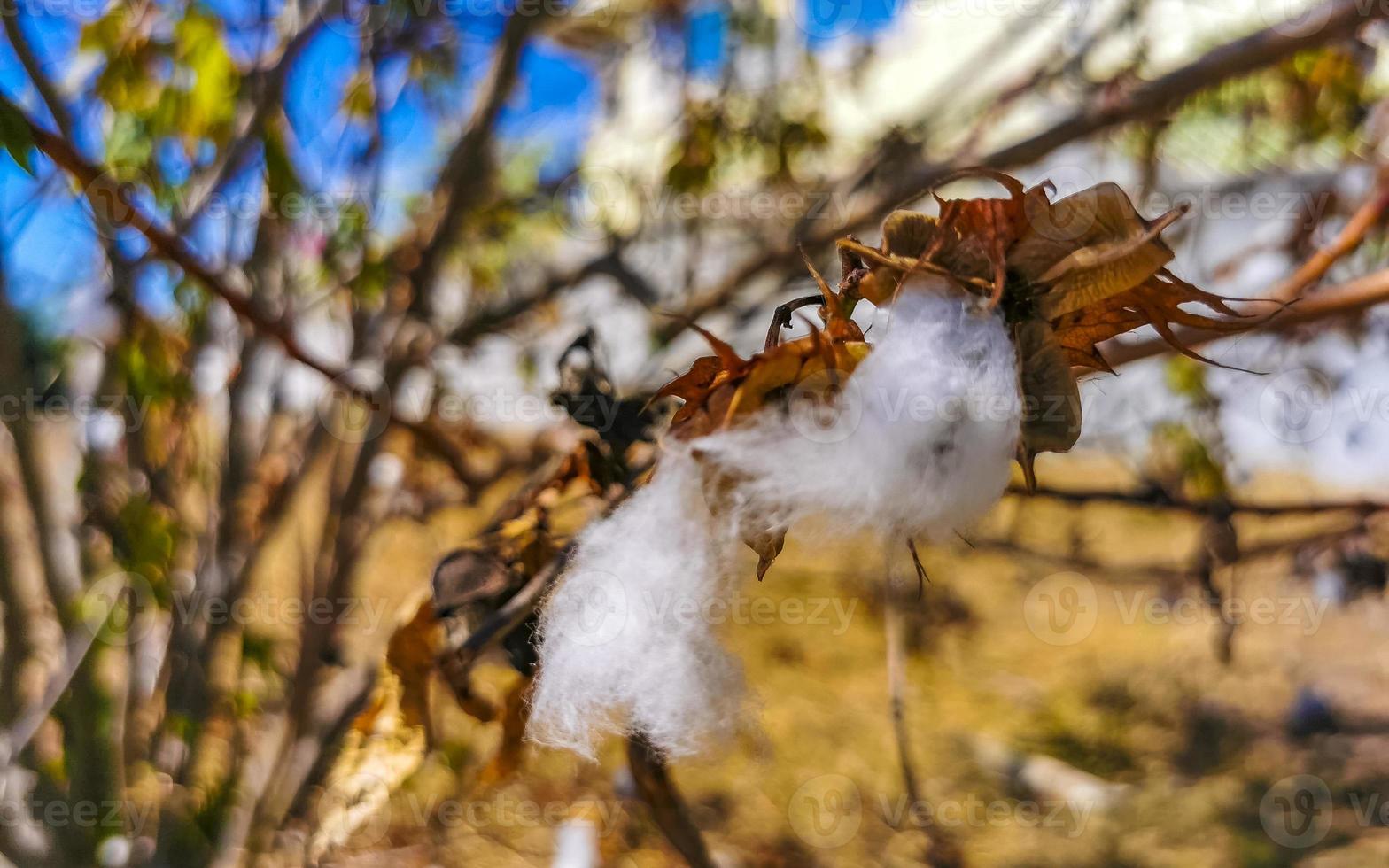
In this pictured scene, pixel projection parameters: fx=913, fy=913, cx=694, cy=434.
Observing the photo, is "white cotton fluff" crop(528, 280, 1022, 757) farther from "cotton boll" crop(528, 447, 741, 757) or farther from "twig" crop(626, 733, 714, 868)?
"twig" crop(626, 733, 714, 868)

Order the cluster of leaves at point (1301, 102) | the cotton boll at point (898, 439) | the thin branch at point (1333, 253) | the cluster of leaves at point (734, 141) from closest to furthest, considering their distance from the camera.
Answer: the cotton boll at point (898, 439)
the thin branch at point (1333, 253)
the cluster of leaves at point (1301, 102)
the cluster of leaves at point (734, 141)

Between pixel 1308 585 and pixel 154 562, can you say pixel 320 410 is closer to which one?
pixel 154 562

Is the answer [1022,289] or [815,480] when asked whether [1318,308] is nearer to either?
[1022,289]

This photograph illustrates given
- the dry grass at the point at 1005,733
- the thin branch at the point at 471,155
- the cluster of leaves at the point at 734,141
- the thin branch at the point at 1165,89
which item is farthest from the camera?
the dry grass at the point at 1005,733

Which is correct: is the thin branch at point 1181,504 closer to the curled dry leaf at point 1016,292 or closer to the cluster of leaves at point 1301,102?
the curled dry leaf at point 1016,292

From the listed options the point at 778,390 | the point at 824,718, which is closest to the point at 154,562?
the point at 778,390

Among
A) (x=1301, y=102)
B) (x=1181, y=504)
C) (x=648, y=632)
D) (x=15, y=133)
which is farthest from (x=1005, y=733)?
(x=15, y=133)

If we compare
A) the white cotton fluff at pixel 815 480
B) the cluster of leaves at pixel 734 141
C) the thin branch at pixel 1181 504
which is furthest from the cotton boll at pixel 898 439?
the cluster of leaves at pixel 734 141
